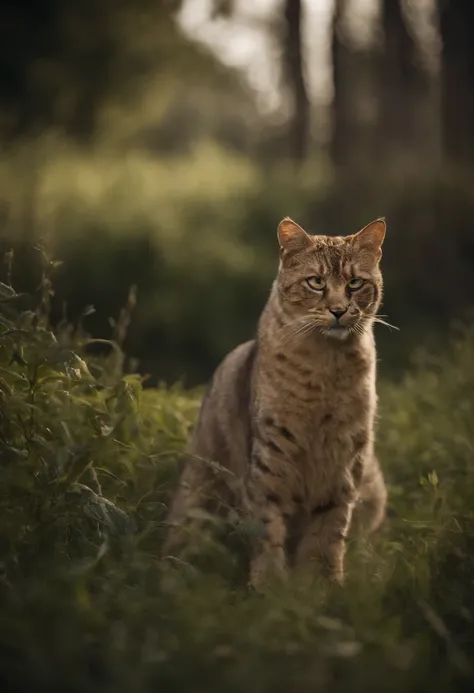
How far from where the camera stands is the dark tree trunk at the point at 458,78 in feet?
37.6

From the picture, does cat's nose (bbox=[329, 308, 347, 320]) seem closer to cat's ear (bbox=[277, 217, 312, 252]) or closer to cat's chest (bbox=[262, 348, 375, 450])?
cat's chest (bbox=[262, 348, 375, 450])

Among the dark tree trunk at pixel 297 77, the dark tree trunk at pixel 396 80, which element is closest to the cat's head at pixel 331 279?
the dark tree trunk at pixel 396 80

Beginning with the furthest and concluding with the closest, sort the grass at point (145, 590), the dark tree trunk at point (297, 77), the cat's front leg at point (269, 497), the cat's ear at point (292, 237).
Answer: the dark tree trunk at point (297, 77), the cat's ear at point (292, 237), the cat's front leg at point (269, 497), the grass at point (145, 590)

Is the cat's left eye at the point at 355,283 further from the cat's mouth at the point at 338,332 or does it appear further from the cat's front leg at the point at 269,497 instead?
the cat's front leg at the point at 269,497

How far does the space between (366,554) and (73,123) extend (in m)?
8.75

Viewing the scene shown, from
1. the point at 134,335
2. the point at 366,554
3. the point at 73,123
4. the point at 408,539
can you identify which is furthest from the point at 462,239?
the point at 366,554

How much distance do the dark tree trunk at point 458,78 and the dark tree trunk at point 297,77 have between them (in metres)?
4.83

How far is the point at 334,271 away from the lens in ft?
13.0

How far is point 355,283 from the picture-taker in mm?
4004

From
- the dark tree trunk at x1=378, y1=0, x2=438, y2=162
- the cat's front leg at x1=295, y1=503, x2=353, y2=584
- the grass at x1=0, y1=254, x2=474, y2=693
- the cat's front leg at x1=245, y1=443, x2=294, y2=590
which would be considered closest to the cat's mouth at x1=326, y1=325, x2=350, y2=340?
the cat's front leg at x1=245, y1=443, x2=294, y2=590

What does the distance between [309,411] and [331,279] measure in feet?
1.83

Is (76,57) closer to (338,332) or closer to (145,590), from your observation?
(338,332)

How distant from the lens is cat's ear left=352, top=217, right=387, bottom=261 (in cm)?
408

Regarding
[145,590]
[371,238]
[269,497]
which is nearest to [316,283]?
[371,238]
